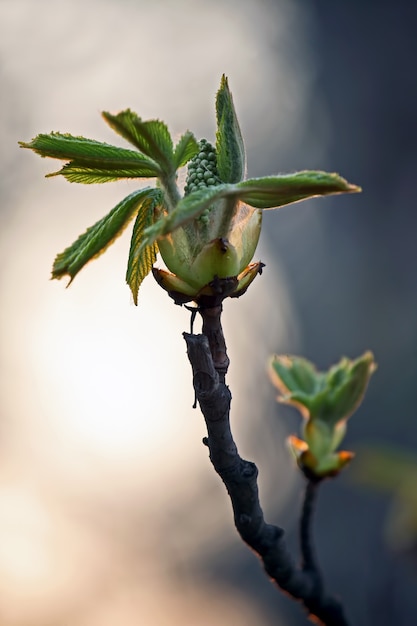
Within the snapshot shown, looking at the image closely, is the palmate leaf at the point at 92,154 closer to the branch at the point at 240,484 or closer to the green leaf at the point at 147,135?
the green leaf at the point at 147,135

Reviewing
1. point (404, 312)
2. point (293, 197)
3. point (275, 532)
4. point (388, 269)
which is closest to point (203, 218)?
point (293, 197)

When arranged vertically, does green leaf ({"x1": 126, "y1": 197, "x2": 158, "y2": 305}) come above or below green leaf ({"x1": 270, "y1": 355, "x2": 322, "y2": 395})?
above

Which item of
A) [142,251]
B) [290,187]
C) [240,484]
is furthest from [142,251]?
[240,484]

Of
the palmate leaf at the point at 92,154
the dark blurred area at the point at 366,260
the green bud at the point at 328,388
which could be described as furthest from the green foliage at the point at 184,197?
the dark blurred area at the point at 366,260

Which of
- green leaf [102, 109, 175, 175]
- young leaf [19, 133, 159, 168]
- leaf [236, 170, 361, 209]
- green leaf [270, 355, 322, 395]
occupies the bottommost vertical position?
green leaf [270, 355, 322, 395]

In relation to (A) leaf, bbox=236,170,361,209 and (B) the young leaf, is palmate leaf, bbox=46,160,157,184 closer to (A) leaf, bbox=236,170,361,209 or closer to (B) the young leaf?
(B) the young leaf

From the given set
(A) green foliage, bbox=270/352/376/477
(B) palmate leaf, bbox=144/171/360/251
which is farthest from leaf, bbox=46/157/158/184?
(A) green foliage, bbox=270/352/376/477

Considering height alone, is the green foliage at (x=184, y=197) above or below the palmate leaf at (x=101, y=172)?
below
